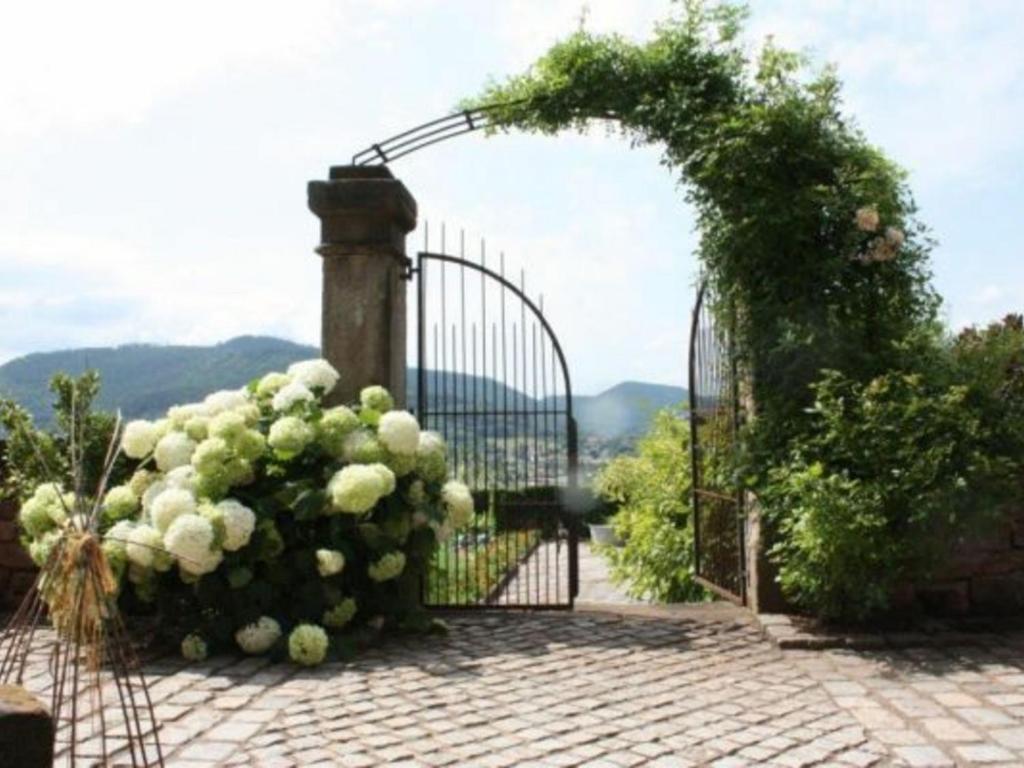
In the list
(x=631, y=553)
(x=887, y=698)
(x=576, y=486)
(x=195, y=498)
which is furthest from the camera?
(x=631, y=553)

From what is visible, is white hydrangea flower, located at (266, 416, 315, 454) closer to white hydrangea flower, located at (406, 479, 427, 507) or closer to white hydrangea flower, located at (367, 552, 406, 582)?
white hydrangea flower, located at (406, 479, 427, 507)

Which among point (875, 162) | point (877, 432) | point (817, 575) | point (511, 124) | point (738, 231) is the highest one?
point (511, 124)

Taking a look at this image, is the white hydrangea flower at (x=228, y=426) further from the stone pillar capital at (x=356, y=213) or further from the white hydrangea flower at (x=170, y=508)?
the stone pillar capital at (x=356, y=213)

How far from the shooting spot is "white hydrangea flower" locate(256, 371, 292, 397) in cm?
635

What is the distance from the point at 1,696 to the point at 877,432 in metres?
4.71

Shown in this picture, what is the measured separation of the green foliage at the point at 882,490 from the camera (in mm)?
5531


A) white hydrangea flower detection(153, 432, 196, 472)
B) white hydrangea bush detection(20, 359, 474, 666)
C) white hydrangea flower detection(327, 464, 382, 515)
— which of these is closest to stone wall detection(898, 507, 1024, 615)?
white hydrangea bush detection(20, 359, 474, 666)

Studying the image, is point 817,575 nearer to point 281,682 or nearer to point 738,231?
point 738,231

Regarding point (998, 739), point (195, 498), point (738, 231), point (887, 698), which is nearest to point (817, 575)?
point (887, 698)

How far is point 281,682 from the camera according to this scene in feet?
16.0

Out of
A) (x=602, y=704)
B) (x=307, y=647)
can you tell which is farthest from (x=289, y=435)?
(x=602, y=704)

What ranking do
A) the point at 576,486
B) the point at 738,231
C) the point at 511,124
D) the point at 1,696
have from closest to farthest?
the point at 1,696 → the point at 738,231 → the point at 576,486 → the point at 511,124

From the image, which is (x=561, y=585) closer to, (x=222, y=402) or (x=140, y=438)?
(x=222, y=402)

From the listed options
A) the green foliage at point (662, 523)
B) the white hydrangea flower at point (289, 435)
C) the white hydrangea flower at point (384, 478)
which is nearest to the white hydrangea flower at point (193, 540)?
the white hydrangea flower at point (289, 435)
